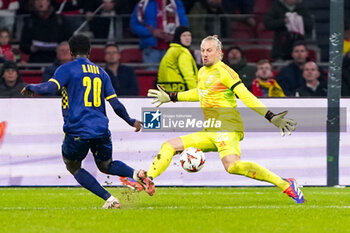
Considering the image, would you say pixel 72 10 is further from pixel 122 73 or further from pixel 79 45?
pixel 79 45

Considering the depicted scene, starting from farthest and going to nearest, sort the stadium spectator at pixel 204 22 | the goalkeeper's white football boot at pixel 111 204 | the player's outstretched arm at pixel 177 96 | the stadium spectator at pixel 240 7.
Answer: the stadium spectator at pixel 240 7 → the stadium spectator at pixel 204 22 → the player's outstretched arm at pixel 177 96 → the goalkeeper's white football boot at pixel 111 204

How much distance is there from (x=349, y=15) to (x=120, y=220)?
38.2ft

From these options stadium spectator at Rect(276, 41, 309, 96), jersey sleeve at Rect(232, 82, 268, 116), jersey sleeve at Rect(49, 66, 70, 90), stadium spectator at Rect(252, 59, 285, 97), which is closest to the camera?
jersey sleeve at Rect(49, 66, 70, 90)

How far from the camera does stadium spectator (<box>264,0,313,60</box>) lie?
55.3ft

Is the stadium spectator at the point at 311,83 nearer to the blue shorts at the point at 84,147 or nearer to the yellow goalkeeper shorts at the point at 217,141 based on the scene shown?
the yellow goalkeeper shorts at the point at 217,141

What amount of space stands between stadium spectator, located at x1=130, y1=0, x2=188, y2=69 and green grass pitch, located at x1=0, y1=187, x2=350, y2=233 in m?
4.42

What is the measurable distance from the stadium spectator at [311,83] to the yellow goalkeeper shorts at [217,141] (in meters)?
4.90

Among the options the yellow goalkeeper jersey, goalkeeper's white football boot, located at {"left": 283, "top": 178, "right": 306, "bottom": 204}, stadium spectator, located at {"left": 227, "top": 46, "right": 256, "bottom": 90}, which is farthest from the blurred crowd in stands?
goalkeeper's white football boot, located at {"left": 283, "top": 178, "right": 306, "bottom": 204}

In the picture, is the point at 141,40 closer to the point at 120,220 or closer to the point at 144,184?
the point at 144,184

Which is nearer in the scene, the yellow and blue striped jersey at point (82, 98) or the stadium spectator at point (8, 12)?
the yellow and blue striped jersey at point (82, 98)

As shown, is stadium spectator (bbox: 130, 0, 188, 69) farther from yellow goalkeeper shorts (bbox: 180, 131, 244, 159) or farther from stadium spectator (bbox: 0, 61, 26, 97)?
yellow goalkeeper shorts (bbox: 180, 131, 244, 159)

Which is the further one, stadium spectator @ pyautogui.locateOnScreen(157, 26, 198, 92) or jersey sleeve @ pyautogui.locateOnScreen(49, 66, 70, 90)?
stadium spectator @ pyautogui.locateOnScreen(157, 26, 198, 92)

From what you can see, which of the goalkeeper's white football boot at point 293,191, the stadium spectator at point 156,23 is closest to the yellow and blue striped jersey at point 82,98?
the goalkeeper's white football boot at point 293,191

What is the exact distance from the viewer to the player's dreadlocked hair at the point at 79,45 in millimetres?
9773
